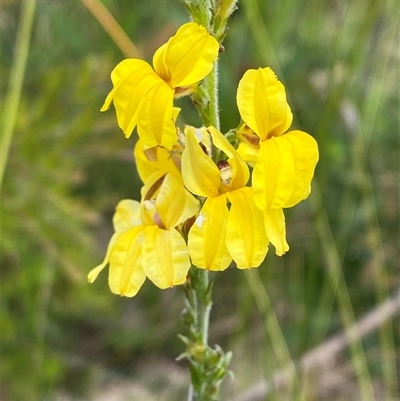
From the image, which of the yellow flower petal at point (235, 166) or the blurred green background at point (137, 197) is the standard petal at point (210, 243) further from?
the blurred green background at point (137, 197)

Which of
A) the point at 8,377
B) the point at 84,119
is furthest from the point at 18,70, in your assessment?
the point at 8,377

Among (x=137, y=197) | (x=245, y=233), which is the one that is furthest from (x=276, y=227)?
(x=137, y=197)

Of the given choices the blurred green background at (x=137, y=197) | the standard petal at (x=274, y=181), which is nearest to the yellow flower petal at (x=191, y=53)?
the standard petal at (x=274, y=181)

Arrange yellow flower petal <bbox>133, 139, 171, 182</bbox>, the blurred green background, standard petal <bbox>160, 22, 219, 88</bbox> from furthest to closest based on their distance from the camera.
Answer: the blurred green background < yellow flower petal <bbox>133, 139, 171, 182</bbox> < standard petal <bbox>160, 22, 219, 88</bbox>

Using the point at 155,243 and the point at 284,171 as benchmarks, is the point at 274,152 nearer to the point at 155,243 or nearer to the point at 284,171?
the point at 284,171

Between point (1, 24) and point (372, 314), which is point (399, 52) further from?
point (1, 24)

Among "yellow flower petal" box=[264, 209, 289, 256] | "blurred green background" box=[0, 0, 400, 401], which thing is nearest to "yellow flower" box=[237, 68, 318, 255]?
"yellow flower petal" box=[264, 209, 289, 256]

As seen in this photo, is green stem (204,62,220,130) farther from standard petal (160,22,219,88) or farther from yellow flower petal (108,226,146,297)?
yellow flower petal (108,226,146,297)
